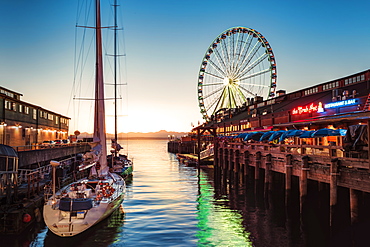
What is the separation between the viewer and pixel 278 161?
84.7 ft

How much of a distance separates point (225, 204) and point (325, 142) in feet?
41.2

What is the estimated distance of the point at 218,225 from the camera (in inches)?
845

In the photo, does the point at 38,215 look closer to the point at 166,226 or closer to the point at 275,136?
the point at 166,226

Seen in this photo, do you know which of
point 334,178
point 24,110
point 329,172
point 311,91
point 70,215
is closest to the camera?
point 70,215

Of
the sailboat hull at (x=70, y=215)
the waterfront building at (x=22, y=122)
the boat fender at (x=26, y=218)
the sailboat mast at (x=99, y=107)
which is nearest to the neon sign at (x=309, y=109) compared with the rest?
the sailboat mast at (x=99, y=107)

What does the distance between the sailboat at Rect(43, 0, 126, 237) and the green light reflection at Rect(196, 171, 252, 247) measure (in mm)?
5787

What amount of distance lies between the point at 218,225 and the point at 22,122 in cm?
3957

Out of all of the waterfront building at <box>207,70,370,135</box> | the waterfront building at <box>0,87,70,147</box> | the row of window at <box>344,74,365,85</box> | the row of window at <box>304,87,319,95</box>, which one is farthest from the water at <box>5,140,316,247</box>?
the waterfront building at <box>0,87,70,147</box>

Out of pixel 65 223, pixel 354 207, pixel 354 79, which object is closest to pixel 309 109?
pixel 354 79

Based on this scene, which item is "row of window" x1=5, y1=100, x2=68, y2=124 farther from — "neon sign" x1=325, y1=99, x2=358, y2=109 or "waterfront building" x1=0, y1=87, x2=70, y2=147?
"neon sign" x1=325, y1=99, x2=358, y2=109

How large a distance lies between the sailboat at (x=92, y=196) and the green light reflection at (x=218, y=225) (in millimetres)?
5787

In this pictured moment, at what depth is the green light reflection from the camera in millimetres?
18198

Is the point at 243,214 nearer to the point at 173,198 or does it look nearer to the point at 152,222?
the point at 152,222

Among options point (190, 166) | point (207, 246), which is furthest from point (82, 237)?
point (190, 166)
